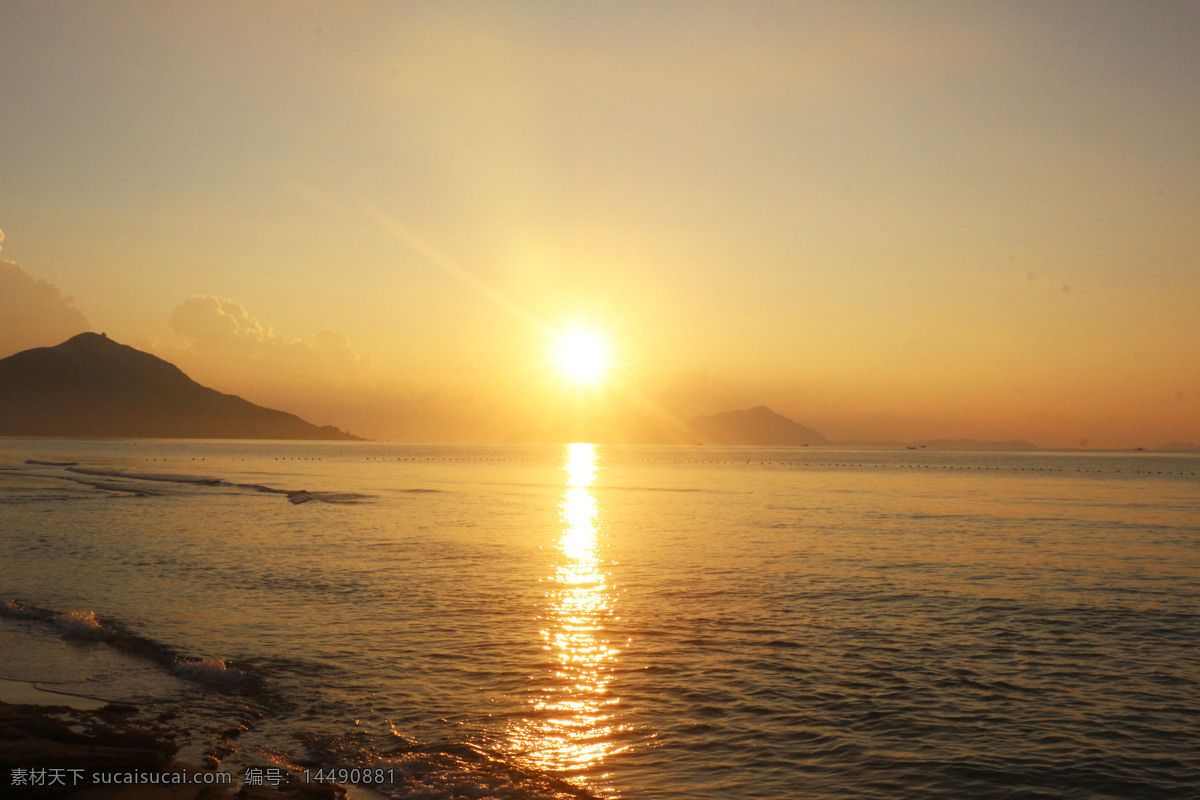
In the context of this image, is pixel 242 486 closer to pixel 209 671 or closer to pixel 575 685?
pixel 209 671

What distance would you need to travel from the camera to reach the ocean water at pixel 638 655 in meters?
13.2

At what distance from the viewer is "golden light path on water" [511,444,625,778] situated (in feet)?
44.7

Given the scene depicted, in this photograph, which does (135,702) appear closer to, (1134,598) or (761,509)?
(1134,598)

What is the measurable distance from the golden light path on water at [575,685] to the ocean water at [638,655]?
8cm

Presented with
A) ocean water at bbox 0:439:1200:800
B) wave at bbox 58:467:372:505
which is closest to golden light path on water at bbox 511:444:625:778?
ocean water at bbox 0:439:1200:800

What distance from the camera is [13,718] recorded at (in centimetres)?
1331

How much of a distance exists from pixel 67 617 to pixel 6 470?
10213 cm

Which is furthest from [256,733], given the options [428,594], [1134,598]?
[1134,598]

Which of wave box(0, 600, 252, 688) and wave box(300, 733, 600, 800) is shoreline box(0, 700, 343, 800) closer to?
wave box(300, 733, 600, 800)

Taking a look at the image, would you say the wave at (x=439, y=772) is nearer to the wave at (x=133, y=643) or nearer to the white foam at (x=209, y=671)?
the white foam at (x=209, y=671)

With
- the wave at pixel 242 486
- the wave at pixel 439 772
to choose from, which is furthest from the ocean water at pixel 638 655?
the wave at pixel 242 486

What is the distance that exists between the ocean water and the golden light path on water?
0.08 m

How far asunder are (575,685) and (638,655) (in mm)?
3022

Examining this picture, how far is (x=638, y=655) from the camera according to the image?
19.9m
